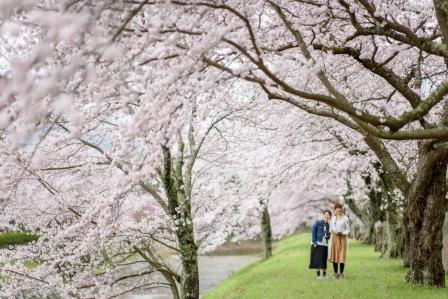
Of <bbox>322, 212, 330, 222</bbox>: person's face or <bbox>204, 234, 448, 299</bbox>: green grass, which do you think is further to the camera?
<bbox>322, 212, 330, 222</bbox>: person's face

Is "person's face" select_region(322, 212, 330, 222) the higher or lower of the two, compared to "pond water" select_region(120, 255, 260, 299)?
higher

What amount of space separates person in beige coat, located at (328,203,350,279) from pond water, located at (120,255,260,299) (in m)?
10.3

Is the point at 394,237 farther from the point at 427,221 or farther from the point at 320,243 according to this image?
the point at 427,221

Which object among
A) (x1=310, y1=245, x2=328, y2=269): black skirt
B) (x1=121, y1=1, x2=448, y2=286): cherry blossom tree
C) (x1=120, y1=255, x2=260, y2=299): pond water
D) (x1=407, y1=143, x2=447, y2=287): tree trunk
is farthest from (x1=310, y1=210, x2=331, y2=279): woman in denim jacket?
(x1=120, y1=255, x2=260, y2=299): pond water

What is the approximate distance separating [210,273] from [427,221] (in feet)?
68.3

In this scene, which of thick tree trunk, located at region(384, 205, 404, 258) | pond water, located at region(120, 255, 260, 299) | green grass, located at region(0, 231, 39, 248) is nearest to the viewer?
thick tree trunk, located at region(384, 205, 404, 258)

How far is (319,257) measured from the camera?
14148mm

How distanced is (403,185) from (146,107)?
7.90 meters

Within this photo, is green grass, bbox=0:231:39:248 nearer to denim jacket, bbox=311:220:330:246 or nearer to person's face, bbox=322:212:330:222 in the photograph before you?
denim jacket, bbox=311:220:330:246

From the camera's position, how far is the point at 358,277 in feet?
46.0

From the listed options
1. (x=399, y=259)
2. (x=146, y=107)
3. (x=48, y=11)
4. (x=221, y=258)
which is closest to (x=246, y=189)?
(x=399, y=259)

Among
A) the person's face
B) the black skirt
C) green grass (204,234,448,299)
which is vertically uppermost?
the person's face

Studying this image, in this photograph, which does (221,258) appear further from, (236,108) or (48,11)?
(48,11)

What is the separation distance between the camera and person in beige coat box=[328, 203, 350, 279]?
46.0 ft
